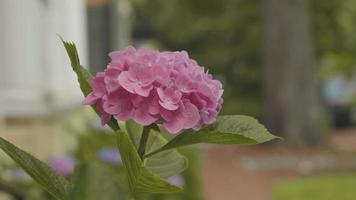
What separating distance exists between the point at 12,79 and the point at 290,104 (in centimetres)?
1614

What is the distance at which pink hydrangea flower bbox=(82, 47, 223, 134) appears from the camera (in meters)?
1.10

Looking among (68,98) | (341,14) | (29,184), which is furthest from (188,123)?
(341,14)

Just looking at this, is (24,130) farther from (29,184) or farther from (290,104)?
(290,104)

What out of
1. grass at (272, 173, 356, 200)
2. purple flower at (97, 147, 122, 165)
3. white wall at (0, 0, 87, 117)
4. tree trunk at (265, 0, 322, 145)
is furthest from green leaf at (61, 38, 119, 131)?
tree trunk at (265, 0, 322, 145)

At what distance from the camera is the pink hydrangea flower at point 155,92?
1099 mm

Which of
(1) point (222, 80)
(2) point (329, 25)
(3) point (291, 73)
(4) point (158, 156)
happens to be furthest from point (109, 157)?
(2) point (329, 25)

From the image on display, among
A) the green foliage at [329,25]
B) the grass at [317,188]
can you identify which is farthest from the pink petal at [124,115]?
the green foliage at [329,25]

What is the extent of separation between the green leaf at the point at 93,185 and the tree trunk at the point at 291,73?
1997 centimetres

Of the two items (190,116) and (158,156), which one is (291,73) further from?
(190,116)

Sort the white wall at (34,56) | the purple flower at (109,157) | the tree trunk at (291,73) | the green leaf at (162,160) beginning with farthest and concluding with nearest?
1. the tree trunk at (291,73)
2. the white wall at (34,56)
3. the purple flower at (109,157)
4. the green leaf at (162,160)

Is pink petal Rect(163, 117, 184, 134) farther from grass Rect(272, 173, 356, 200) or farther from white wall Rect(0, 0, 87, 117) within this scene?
grass Rect(272, 173, 356, 200)

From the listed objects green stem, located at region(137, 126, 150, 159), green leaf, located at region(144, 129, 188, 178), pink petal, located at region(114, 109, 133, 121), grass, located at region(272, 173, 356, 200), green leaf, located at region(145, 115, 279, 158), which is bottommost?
grass, located at region(272, 173, 356, 200)

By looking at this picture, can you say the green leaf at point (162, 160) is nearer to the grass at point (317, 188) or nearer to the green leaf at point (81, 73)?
the green leaf at point (81, 73)

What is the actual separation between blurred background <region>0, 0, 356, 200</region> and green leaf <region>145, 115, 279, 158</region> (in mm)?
170
